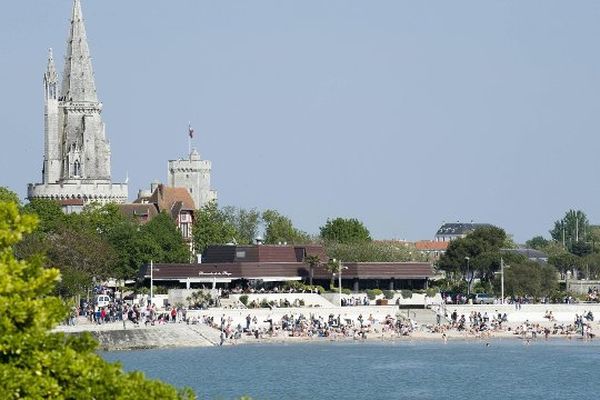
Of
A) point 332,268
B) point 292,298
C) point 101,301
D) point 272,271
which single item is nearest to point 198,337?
point 101,301

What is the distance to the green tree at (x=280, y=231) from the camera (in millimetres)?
155250

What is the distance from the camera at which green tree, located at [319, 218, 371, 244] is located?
Result: 157m

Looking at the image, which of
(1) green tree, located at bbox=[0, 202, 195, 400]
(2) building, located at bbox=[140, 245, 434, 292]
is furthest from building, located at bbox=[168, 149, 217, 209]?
(1) green tree, located at bbox=[0, 202, 195, 400]

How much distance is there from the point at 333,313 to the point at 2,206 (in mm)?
77955

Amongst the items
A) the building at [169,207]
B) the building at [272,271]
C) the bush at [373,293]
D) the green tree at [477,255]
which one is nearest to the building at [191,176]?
the building at [169,207]

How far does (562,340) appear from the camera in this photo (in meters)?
98.1

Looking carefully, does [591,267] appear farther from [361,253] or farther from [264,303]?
[264,303]

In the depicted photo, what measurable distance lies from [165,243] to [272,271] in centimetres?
1473

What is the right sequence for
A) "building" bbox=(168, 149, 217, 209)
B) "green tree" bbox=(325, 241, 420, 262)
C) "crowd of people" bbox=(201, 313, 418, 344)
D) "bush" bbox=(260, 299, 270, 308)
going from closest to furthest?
1. "crowd of people" bbox=(201, 313, 418, 344)
2. "bush" bbox=(260, 299, 270, 308)
3. "green tree" bbox=(325, 241, 420, 262)
4. "building" bbox=(168, 149, 217, 209)

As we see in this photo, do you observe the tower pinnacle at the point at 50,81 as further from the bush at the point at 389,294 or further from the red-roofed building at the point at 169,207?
the bush at the point at 389,294

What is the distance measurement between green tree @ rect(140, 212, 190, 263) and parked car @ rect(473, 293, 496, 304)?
876 inches

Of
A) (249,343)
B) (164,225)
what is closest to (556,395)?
(249,343)

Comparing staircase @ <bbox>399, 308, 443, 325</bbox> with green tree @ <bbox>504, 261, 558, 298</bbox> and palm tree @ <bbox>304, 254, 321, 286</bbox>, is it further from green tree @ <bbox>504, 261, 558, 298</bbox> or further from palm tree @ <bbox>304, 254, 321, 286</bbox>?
green tree @ <bbox>504, 261, 558, 298</bbox>

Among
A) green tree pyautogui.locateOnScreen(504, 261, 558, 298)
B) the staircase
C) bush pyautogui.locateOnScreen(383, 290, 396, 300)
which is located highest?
green tree pyautogui.locateOnScreen(504, 261, 558, 298)
